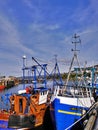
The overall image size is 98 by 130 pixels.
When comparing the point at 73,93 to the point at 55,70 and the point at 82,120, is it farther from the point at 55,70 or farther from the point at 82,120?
the point at 55,70

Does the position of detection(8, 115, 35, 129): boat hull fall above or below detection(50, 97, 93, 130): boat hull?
below

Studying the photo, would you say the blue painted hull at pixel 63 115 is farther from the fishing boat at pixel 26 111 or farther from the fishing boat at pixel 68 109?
the fishing boat at pixel 26 111

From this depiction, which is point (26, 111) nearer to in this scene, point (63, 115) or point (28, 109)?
point (28, 109)

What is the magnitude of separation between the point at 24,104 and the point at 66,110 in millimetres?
6444

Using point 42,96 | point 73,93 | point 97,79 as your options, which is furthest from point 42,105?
point 97,79

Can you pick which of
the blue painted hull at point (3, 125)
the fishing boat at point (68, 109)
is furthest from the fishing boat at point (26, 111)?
the fishing boat at point (68, 109)

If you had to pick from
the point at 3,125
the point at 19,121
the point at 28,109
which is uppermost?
the point at 28,109

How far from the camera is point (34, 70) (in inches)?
1035

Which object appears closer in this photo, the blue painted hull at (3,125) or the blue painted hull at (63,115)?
the blue painted hull at (63,115)

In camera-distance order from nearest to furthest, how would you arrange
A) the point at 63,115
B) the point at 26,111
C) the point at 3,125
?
the point at 63,115, the point at 3,125, the point at 26,111

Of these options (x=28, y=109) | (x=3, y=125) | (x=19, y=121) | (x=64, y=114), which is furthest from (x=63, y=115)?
(x=28, y=109)

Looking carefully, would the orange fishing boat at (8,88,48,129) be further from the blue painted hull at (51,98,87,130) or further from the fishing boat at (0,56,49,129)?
the blue painted hull at (51,98,87,130)

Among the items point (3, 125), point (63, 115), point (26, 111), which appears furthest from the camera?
point (26, 111)

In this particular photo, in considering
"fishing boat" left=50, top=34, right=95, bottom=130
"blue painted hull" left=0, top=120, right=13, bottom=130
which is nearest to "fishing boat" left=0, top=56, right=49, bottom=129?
"blue painted hull" left=0, top=120, right=13, bottom=130
